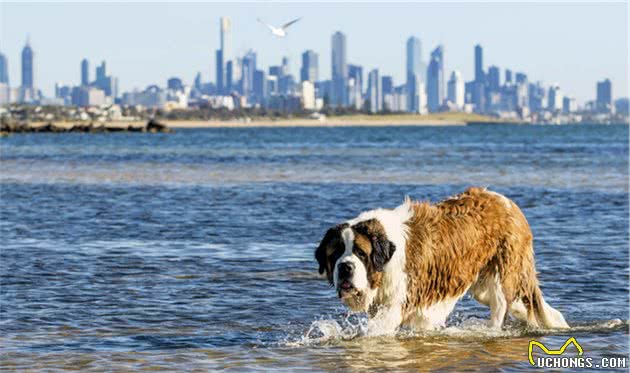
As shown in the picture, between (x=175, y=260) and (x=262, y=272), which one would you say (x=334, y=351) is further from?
(x=175, y=260)

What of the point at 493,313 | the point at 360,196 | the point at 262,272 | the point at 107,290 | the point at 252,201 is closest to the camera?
the point at 493,313

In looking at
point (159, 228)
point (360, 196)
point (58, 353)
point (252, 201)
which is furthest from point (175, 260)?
point (360, 196)

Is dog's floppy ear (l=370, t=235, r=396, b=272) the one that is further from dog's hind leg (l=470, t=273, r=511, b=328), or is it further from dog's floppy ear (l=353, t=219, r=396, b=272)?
dog's hind leg (l=470, t=273, r=511, b=328)

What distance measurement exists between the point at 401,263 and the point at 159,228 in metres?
10.4

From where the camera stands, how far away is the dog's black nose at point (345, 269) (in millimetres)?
9508

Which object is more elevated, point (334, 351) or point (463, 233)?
point (463, 233)

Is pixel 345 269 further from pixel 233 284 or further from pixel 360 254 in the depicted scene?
→ pixel 233 284

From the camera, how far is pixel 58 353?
9.96 metres

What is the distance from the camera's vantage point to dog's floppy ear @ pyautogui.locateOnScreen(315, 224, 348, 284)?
9680mm

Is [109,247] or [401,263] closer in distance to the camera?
[401,263]

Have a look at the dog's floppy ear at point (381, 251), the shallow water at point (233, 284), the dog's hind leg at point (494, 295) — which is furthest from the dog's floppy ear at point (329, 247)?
the dog's hind leg at point (494, 295)

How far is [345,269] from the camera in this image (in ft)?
31.3

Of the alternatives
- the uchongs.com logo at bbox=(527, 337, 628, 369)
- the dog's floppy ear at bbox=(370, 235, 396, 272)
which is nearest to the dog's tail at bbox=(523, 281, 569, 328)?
the uchongs.com logo at bbox=(527, 337, 628, 369)

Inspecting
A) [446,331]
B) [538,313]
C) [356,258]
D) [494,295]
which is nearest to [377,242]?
[356,258]
